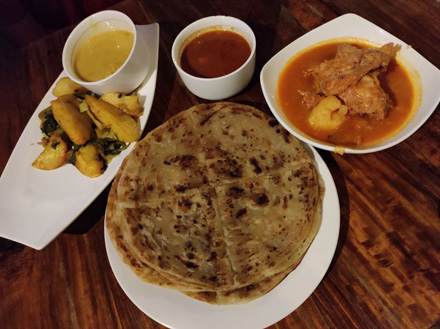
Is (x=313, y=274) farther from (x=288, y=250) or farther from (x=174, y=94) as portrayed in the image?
(x=174, y=94)

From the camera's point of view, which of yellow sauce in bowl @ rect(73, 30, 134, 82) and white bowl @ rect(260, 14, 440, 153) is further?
yellow sauce in bowl @ rect(73, 30, 134, 82)

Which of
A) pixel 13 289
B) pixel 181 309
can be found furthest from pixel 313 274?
pixel 13 289

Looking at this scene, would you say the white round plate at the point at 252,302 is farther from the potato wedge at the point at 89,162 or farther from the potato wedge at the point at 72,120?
the potato wedge at the point at 72,120

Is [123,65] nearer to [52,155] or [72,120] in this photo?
[72,120]

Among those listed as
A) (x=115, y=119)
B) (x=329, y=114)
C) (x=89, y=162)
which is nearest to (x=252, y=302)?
(x=329, y=114)

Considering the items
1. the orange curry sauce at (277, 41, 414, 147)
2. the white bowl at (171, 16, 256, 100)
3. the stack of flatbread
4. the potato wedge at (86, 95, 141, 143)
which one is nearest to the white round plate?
the stack of flatbread

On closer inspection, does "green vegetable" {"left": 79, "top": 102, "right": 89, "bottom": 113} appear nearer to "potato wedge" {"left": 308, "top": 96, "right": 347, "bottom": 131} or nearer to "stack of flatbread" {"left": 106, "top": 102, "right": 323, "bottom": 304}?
"stack of flatbread" {"left": 106, "top": 102, "right": 323, "bottom": 304}
